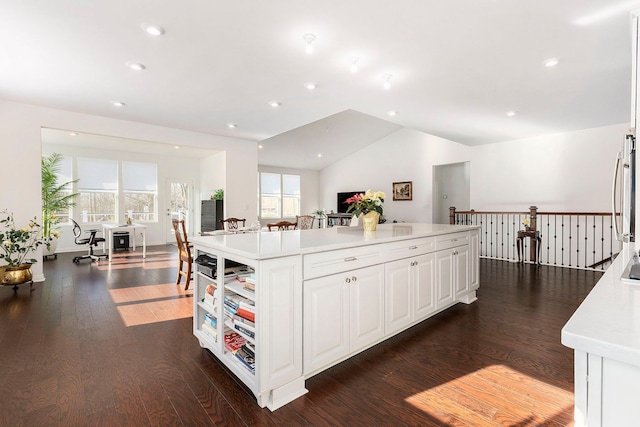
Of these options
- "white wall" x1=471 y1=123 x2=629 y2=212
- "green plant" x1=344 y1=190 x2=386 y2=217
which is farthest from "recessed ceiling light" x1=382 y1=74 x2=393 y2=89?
"white wall" x1=471 y1=123 x2=629 y2=212

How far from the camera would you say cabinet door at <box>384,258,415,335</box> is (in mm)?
2477

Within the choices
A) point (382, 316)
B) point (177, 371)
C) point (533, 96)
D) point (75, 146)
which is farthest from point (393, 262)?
point (75, 146)

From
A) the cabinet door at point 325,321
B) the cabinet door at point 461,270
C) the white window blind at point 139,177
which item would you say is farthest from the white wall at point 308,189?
the cabinet door at point 325,321

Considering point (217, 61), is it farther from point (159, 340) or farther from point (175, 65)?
point (159, 340)

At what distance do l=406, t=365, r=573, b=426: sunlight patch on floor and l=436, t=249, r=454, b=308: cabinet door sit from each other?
1.02 m

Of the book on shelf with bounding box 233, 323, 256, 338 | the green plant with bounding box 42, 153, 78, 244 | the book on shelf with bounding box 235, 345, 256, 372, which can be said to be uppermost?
the green plant with bounding box 42, 153, 78, 244

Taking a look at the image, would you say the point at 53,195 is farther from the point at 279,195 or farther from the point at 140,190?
the point at 279,195

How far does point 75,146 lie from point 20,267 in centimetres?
478

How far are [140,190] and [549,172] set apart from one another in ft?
33.3

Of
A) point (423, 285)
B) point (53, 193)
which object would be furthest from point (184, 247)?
point (53, 193)

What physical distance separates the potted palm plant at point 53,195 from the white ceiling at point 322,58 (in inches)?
125

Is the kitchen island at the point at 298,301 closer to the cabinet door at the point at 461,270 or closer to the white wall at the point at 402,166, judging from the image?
the cabinet door at the point at 461,270

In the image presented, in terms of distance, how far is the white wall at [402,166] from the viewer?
859 centimetres

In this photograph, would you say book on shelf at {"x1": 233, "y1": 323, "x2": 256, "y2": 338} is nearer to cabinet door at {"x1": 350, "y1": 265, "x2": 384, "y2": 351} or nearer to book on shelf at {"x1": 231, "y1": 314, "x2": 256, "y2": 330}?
book on shelf at {"x1": 231, "y1": 314, "x2": 256, "y2": 330}
